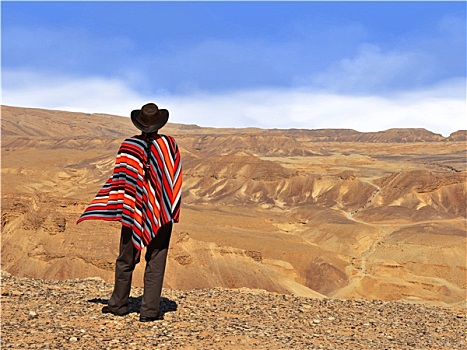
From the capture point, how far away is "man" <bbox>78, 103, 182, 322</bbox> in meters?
6.55

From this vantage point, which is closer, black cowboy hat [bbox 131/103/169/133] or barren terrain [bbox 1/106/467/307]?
black cowboy hat [bbox 131/103/169/133]

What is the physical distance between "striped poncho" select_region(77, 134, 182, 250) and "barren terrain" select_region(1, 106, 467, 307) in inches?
481

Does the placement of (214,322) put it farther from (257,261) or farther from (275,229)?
(275,229)

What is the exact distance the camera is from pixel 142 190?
659 cm

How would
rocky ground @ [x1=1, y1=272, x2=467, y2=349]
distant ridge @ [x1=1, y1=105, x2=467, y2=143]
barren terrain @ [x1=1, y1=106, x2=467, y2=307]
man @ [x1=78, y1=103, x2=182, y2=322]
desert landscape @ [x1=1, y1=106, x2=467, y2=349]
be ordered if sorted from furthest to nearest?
distant ridge @ [x1=1, y1=105, x2=467, y2=143] < barren terrain @ [x1=1, y1=106, x2=467, y2=307] < man @ [x1=78, y1=103, x2=182, y2=322] < desert landscape @ [x1=1, y1=106, x2=467, y2=349] < rocky ground @ [x1=1, y1=272, x2=467, y2=349]

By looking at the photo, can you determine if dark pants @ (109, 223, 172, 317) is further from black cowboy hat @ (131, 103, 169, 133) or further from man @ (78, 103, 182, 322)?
black cowboy hat @ (131, 103, 169, 133)

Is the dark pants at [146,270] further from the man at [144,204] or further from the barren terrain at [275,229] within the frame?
the barren terrain at [275,229]

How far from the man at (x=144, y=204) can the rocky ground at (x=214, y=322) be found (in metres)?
0.36

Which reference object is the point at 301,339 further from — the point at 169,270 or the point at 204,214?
the point at 204,214

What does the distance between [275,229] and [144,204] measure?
4026 cm

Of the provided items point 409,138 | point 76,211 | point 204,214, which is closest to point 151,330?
point 76,211

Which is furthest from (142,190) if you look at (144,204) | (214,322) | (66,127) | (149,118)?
(66,127)

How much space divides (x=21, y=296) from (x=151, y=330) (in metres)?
2.16

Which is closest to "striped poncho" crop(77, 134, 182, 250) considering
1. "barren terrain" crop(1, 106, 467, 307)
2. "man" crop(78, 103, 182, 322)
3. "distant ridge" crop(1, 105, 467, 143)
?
"man" crop(78, 103, 182, 322)
